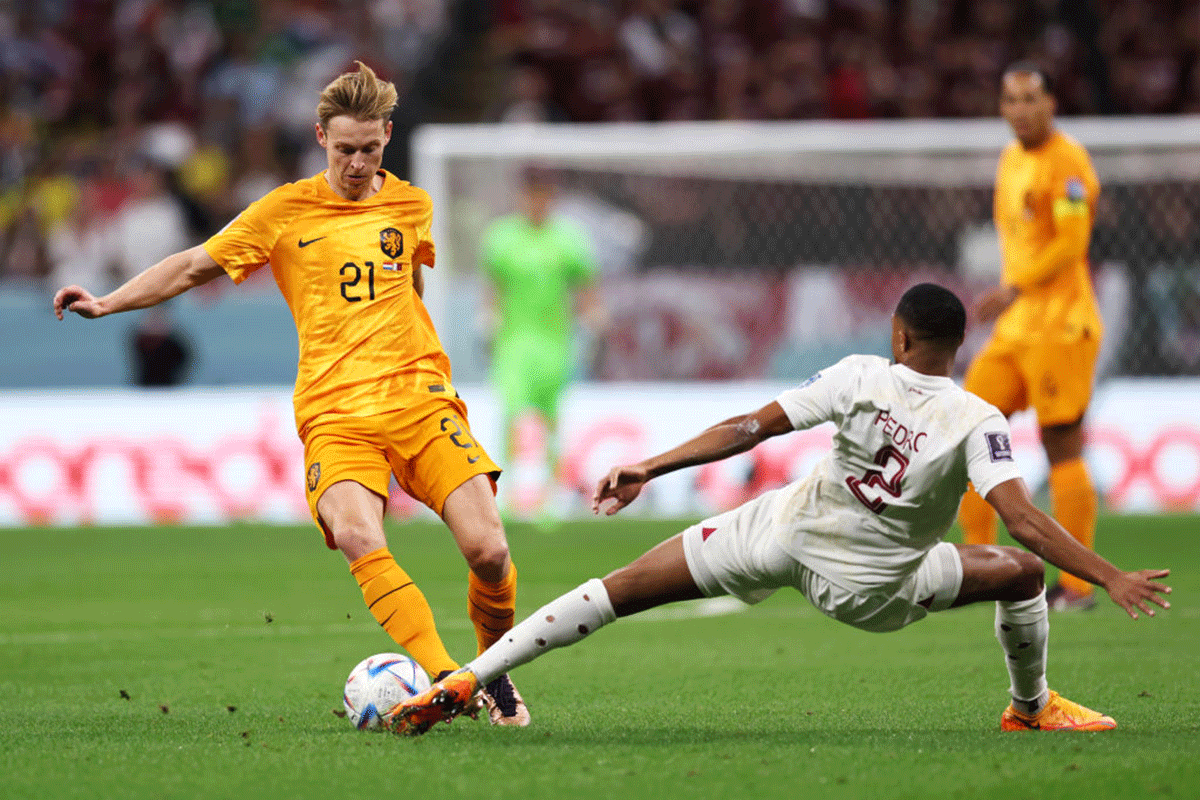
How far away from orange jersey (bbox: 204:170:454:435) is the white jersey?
144 cm

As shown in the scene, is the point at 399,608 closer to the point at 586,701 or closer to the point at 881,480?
the point at 586,701

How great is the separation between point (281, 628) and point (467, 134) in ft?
24.5

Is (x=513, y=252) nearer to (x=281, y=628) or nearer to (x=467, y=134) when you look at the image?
(x=467, y=134)

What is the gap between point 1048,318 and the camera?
8508mm

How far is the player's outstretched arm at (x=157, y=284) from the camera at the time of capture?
17.7ft

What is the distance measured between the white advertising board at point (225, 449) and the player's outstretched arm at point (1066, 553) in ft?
29.9

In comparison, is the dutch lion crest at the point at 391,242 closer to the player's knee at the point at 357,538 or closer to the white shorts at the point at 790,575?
the player's knee at the point at 357,538

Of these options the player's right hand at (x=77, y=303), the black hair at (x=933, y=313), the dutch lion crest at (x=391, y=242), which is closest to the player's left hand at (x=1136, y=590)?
the black hair at (x=933, y=313)

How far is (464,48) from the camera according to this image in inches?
747

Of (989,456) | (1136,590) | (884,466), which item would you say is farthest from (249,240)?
(1136,590)

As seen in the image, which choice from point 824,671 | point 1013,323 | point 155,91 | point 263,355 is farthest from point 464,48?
point 824,671

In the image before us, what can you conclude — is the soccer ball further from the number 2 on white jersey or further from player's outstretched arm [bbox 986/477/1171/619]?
player's outstretched arm [bbox 986/477/1171/619]

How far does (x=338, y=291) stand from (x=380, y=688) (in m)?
1.33

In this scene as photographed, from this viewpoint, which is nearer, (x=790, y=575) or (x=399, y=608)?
(x=790, y=575)
